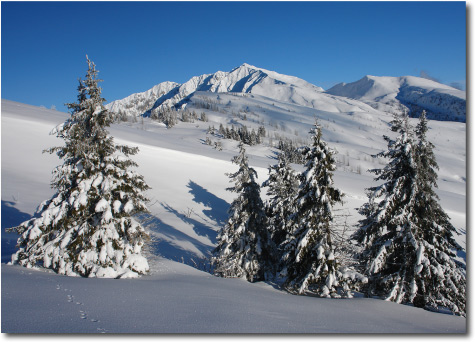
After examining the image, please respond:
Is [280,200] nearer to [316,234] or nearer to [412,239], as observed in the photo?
[316,234]

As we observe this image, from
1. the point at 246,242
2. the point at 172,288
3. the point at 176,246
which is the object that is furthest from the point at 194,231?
the point at 172,288

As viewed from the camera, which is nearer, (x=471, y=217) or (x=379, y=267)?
(x=471, y=217)

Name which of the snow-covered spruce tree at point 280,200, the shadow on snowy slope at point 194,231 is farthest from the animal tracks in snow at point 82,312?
the snow-covered spruce tree at point 280,200

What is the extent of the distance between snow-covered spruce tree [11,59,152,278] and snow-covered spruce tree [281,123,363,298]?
654 cm

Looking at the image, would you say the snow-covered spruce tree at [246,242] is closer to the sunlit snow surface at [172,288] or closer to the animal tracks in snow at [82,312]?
the sunlit snow surface at [172,288]

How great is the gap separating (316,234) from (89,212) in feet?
30.6

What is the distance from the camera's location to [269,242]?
15727 mm

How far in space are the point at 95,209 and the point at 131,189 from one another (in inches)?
57.9

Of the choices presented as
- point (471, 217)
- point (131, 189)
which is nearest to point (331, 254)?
point (471, 217)

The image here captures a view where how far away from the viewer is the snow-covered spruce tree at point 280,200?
62.3ft

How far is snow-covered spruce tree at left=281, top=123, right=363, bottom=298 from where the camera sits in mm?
10844

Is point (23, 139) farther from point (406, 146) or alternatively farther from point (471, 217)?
point (471, 217)

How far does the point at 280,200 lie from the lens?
1997 cm

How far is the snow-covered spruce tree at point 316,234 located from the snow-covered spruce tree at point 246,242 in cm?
355
